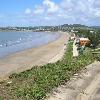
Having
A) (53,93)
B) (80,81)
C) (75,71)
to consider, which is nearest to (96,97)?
(53,93)

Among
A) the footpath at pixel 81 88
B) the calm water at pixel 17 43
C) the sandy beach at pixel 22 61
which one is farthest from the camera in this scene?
the calm water at pixel 17 43

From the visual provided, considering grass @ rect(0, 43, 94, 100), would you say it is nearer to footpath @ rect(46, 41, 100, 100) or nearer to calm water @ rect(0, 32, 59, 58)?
footpath @ rect(46, 41, 100, 100)

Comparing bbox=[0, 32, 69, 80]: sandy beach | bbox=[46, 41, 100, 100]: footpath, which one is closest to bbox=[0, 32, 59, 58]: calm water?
bbox=[0, 32, 69, 80]: sandy beach

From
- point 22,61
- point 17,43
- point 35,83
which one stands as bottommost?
point 17,43

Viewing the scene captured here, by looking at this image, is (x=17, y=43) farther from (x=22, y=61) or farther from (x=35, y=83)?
(x=35, y=83)

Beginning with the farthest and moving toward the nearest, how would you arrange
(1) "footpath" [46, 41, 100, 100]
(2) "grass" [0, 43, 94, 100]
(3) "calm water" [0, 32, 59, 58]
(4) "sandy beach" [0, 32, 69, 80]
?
(3) "calm water" [0, 32, 59, 58], (4) "sandy beach" [0, 32, 69, 80], (1) "footpath" [46, 41, 100, 100], (2) "grass" [0, 43, 94, 100]

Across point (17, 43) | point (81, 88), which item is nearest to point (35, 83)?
point (81, 88)

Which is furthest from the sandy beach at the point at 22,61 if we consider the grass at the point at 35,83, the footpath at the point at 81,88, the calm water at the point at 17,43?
the footpath at the point at 81,88

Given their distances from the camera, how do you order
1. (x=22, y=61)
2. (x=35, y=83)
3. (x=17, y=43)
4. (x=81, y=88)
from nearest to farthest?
(x=81, y=88), (x=35, y=83), (x=22, y=61), (x=17, y=43)

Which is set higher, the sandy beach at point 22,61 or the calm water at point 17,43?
the sandy beach at point 22,61

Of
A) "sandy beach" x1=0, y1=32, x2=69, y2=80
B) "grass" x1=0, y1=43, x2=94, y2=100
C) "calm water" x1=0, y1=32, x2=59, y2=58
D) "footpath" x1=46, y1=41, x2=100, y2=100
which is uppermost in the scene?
"grass" x1=0, y1=43, x2=94, y2=100

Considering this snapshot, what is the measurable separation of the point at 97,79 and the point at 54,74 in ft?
12.6

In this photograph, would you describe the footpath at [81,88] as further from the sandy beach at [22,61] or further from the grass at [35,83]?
the sandy beach at [22,61]

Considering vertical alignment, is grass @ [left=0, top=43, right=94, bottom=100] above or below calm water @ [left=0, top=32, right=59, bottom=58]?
above
